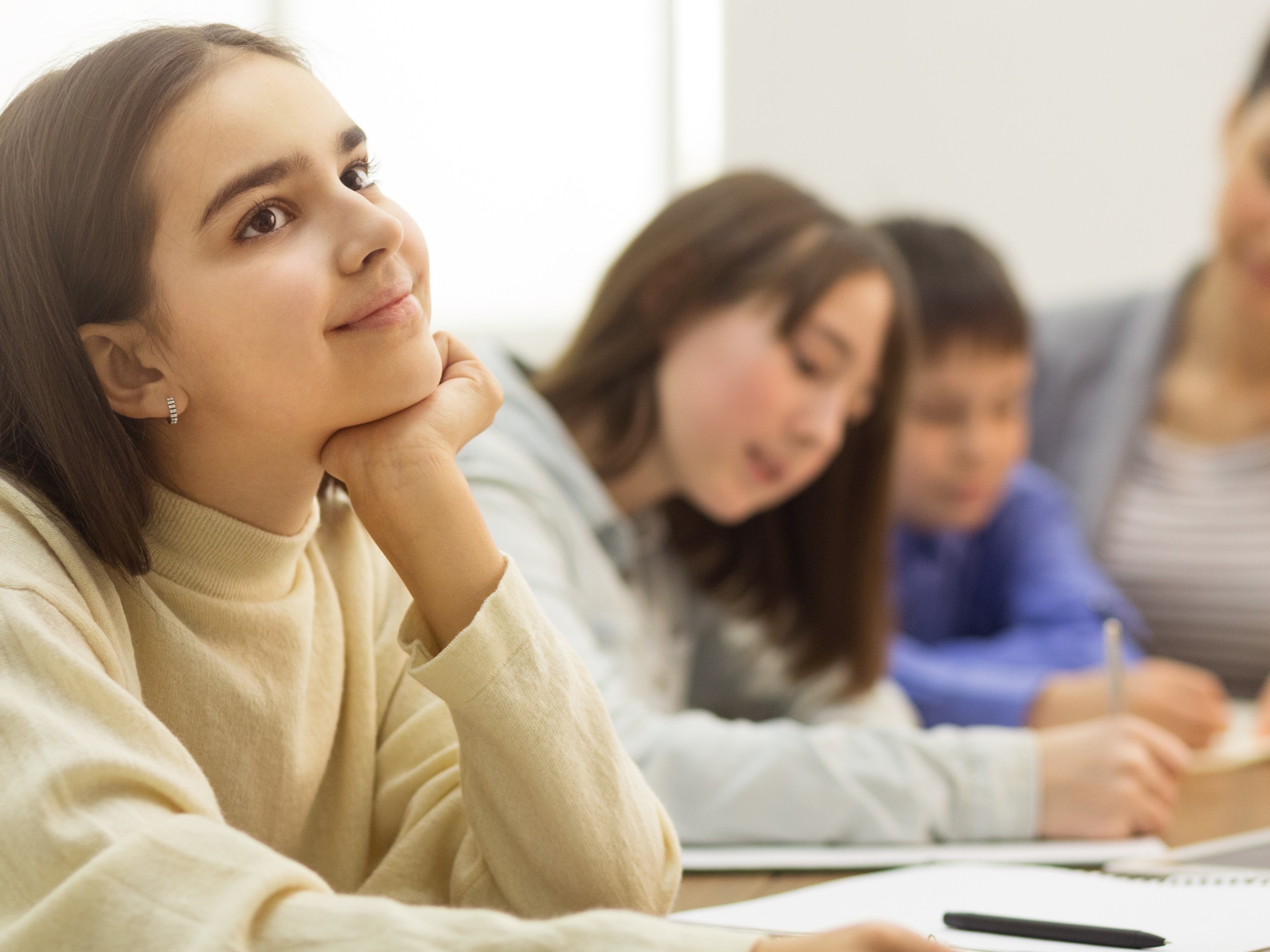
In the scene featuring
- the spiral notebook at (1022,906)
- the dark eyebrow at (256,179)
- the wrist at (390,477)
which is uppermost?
the dark eyebrow at (256,179)

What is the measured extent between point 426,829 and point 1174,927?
339 millimetres

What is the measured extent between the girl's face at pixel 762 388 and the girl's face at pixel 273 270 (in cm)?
66

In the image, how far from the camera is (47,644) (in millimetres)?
426

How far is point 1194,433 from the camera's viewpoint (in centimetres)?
177

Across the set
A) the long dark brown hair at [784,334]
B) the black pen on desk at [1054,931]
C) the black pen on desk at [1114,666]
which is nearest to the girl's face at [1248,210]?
the long dark brown hair at [784,334]

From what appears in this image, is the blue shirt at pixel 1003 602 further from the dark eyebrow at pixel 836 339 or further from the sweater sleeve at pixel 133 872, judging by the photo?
the sweater sleeve at pixel 133 872

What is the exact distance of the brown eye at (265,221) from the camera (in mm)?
482

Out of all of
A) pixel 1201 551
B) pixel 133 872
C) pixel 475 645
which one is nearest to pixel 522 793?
pixel 475 645

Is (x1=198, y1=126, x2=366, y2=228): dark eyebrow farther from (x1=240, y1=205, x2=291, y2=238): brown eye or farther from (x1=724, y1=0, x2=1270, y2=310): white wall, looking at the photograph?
(x1=724, y1=0, x2=1270, y2=310): white wall

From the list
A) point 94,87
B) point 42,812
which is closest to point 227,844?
point 42,812

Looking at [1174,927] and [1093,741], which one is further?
[1093,741]

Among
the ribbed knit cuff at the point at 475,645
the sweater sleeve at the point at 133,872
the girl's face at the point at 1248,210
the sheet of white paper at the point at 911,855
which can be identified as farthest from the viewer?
the girl's face at the point at 1248,210

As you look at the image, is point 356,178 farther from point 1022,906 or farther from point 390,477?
point 1022,906

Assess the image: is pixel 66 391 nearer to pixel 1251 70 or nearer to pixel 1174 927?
pixel 1174 927
